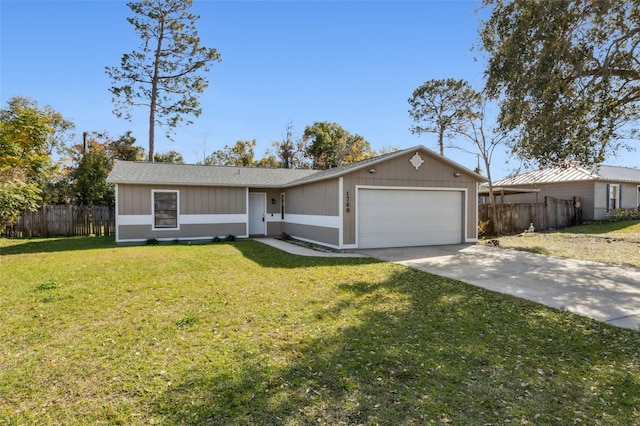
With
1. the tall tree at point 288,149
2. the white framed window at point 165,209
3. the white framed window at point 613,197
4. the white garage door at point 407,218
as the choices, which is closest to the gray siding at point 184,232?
the white framed window at point 165,209

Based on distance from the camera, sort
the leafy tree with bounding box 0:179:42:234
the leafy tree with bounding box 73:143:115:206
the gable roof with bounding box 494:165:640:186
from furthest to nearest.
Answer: the gable roof with bounding box 494:165:640:186
the leafy tree with bounding box 73:143:115:206
the leafy tree with bounding box 0:179:42:234

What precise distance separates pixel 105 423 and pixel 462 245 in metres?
12.1

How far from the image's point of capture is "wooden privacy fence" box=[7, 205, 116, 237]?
15469 mm

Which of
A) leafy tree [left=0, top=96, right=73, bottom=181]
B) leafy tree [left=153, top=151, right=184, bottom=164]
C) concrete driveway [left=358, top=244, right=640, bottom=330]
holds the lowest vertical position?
concrete driveway [left=358, top=244, right=640, bottom=330]

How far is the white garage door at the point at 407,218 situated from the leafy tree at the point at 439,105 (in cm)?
1698

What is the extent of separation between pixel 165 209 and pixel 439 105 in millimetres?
24113

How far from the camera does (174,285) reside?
6.53 metres


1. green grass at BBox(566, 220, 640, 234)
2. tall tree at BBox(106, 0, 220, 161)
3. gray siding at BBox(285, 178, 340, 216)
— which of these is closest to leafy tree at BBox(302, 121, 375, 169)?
tall tree at BBox(106, 0, 220, 161)

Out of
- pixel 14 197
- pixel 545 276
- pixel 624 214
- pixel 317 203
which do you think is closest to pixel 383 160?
pixel 317 203

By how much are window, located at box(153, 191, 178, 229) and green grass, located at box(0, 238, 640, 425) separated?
7426 mm

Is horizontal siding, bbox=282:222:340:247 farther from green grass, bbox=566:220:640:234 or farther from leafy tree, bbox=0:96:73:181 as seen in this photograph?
green grass, bbox=566:220:640:234

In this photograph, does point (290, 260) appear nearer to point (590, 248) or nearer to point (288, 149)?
point (590, 248)

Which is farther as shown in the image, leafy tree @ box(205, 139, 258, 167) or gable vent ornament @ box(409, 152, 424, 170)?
leafy tree @ box(205, 139, 258, 167)

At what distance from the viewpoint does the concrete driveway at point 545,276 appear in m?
5.41
